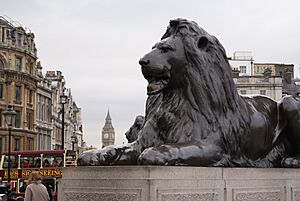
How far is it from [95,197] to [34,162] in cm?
3079

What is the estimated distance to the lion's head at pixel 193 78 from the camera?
5.84 m

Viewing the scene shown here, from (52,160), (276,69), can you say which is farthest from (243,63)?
(52,160)

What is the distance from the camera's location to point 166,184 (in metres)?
4.85

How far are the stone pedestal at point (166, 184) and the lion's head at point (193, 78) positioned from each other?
0.55m

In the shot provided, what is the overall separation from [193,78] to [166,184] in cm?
157

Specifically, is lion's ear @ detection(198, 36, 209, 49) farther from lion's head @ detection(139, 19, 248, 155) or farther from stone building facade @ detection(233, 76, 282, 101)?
stone building facade @ detection(233, 76, 282, 101)

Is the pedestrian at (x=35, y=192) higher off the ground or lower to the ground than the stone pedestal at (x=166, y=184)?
lower

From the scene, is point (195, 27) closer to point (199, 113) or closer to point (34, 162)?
point (199, 113)

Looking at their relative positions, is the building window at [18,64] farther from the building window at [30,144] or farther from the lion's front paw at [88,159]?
the lion's front paw at [88,159]

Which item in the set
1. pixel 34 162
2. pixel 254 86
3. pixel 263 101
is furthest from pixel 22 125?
pixel 263 101

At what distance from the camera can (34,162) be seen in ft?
115

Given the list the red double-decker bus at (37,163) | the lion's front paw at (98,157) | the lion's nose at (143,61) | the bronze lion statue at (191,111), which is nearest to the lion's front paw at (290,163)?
the bronze lion statue at (191,111)

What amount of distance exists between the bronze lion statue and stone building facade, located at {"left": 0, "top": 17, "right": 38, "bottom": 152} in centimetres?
6544

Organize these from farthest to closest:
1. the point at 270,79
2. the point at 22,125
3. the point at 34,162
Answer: the point at 22,125 < the point at 270,79 < the point at 34,162
